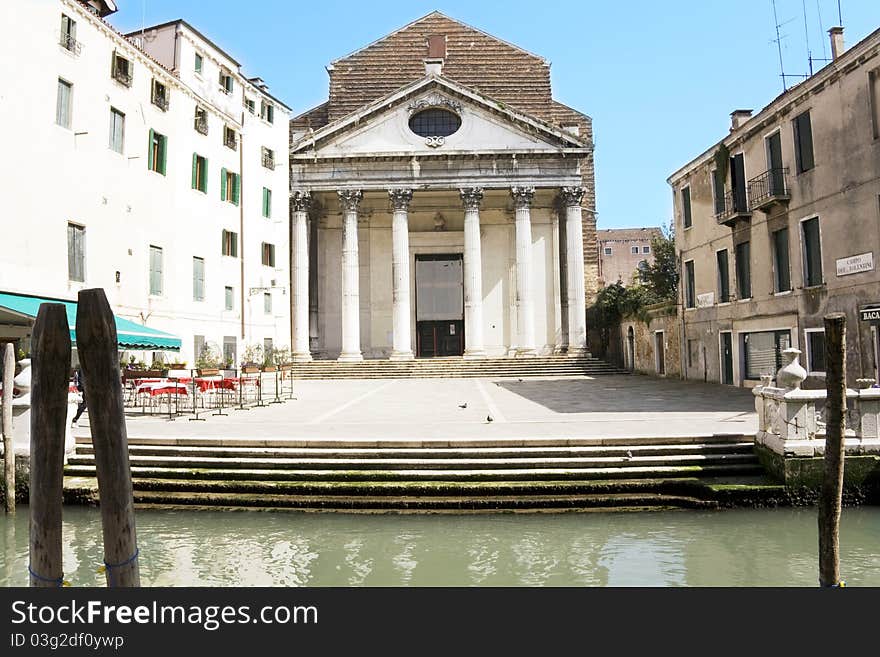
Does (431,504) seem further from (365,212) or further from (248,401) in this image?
(365,212)

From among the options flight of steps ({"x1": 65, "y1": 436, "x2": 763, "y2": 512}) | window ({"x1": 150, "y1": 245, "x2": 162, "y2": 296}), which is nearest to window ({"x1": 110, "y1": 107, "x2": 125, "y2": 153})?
window ({"x1": 150, "y1": 245, "x2": 162, "y2": 296})

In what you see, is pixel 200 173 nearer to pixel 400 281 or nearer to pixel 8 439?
pixel 400 281

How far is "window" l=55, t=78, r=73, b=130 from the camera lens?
1705 cm

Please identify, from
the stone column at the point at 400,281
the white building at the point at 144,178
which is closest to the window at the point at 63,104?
the white building at the point at 144,178

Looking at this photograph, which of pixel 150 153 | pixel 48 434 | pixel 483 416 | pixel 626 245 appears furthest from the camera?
pixel 626 245

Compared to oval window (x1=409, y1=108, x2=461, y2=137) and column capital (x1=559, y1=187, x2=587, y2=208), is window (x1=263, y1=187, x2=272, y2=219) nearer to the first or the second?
oval window (x1=409, y1=108, x2=461, y2=137)

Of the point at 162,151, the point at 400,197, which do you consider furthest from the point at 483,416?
the point at 400,197

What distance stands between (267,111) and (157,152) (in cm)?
824

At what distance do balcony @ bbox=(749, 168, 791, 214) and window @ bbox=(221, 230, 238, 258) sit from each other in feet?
59.6

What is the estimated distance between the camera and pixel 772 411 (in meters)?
8.91

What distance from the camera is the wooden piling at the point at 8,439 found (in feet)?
28.2

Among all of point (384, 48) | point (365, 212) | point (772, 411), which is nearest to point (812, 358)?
point (772, 411)

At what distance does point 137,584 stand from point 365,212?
108ft

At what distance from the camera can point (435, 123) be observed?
3316 centimetres
